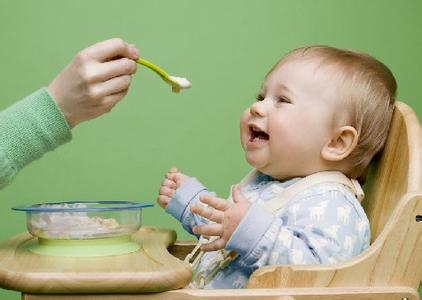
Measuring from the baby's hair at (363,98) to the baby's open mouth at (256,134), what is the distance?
0.10 meters

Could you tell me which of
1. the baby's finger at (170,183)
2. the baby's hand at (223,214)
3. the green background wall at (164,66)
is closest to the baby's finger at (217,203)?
the baby's hand at (223,214)

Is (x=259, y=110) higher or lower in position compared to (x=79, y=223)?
higher

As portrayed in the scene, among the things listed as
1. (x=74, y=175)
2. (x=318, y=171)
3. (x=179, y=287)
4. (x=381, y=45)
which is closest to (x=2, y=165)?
(x=179, y=287)

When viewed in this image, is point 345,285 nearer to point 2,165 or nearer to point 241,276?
point 241,276

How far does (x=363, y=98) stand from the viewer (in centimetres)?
91

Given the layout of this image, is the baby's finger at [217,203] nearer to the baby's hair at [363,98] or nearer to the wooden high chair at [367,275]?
the wooden high chair at [367,275]

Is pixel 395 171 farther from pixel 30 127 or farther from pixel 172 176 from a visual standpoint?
pixel 30 127

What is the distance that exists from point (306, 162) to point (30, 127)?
35 cm

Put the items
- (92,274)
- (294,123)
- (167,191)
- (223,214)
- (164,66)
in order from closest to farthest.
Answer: (92,274), (223,214), (294,123), (167,191), (164,66)

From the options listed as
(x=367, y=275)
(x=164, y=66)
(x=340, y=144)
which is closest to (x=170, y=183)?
(x=340, y=144)

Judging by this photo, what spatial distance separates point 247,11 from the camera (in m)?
1.48

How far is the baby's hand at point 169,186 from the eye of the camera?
1.00 metres

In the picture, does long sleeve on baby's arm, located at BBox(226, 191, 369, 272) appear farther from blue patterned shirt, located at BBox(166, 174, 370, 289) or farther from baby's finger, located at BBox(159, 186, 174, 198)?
baby's finger, located at BBox(159, 186, 174, 198)

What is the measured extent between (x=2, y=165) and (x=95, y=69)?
0.51ft
